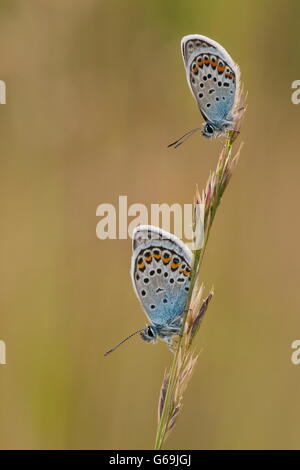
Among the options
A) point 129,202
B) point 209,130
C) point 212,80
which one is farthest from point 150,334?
point 129,202

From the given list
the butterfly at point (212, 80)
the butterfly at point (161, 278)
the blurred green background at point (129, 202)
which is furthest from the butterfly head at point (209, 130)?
the blurred green background at point (129, 202)

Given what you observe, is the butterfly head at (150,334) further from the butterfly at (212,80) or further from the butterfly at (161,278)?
the butterfly at (212,80)

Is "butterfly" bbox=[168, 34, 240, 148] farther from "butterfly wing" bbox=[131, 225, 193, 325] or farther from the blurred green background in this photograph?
the blurred green background

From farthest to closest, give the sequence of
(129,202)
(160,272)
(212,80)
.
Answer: (129,202), (212,80), (160,272)

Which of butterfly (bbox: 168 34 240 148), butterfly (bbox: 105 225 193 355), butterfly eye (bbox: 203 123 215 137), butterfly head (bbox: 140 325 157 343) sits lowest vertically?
butterfly head (bbox: 140 325 157 343)

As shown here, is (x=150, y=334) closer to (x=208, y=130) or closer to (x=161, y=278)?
(x=161, y=278)

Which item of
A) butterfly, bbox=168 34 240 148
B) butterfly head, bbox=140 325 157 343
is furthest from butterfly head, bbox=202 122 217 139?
butterfly head, bbox=140 325 157 343
